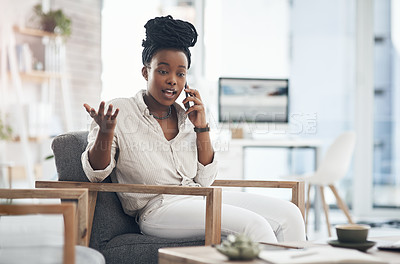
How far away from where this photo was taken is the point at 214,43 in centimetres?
585

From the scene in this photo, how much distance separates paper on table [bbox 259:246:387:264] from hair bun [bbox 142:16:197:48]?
95 cm

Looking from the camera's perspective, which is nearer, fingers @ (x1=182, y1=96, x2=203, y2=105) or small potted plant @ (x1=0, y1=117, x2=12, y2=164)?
fingers @ (x1=182, y1=96, x2=203, y2=105)

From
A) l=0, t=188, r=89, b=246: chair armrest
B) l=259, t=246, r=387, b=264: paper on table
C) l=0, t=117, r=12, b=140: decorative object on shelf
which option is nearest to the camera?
l=259, t=246, r=387, b=264: paper on table

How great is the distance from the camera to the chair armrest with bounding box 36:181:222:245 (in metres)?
1.73

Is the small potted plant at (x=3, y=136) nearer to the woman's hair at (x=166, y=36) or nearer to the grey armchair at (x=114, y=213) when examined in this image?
the grey armchair at (x=114, y=213)

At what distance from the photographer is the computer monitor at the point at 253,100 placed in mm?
4535

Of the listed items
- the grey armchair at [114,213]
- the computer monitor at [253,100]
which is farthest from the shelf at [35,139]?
the grey armchair at [114,213]

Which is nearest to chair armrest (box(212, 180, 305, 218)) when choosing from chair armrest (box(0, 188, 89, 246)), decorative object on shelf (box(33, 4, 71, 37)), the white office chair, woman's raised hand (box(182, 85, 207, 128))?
woman's raised hand (box(182, 85, 207, 128))

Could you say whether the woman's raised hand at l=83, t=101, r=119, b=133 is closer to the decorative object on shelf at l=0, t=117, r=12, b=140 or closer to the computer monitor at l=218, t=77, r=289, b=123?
the computer monitor at l=218, t=77, r=289, b=123

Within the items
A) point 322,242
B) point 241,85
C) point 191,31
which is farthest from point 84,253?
point 241,85

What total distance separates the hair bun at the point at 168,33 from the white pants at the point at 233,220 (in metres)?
0.56

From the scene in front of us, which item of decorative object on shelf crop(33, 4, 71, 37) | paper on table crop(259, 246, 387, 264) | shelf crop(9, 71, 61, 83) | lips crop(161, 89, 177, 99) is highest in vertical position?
decorative object on shelf crop(33, 4, 71, 37)

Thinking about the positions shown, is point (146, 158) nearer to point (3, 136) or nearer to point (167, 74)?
point (167, 74)

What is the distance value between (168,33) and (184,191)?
0.61m
